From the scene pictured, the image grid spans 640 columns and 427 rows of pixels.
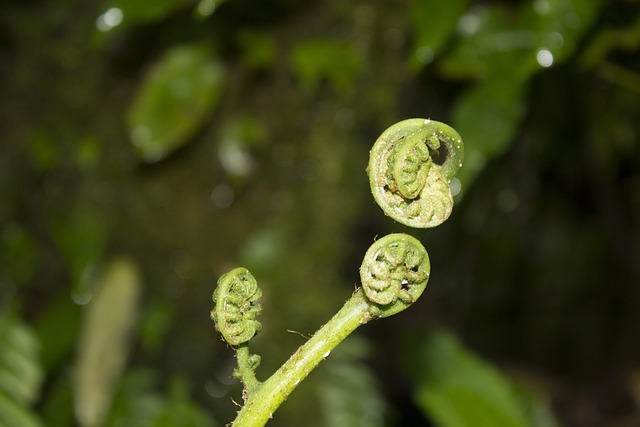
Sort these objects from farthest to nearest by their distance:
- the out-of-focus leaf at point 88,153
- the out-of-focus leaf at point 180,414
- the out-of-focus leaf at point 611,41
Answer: the out-of-focus leaf at point 88,153
the out-of-focus leaf at point 180,414
the out-of-focus leaf at point 611,41

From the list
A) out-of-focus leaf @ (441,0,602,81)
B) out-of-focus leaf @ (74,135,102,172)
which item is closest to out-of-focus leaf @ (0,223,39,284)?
out-of-focus leaf @ (74,135,102,172)

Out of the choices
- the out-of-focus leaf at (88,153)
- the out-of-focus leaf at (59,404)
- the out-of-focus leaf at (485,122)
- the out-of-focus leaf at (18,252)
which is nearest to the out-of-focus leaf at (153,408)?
the out-of-focus leaf at (59,404)

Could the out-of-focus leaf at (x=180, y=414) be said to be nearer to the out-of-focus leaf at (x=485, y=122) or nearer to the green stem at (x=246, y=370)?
the out-of-focus leaf at (x=485, y=122)

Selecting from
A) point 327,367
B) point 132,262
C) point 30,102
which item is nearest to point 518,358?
point 327,367

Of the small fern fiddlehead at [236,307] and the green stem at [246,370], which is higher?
the small fern fiddlehead at [236,307]

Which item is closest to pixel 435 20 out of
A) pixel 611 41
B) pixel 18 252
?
pixel 611 41

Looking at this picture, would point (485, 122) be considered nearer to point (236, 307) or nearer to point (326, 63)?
point (326, 63)

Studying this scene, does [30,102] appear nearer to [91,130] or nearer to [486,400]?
[91,130]
